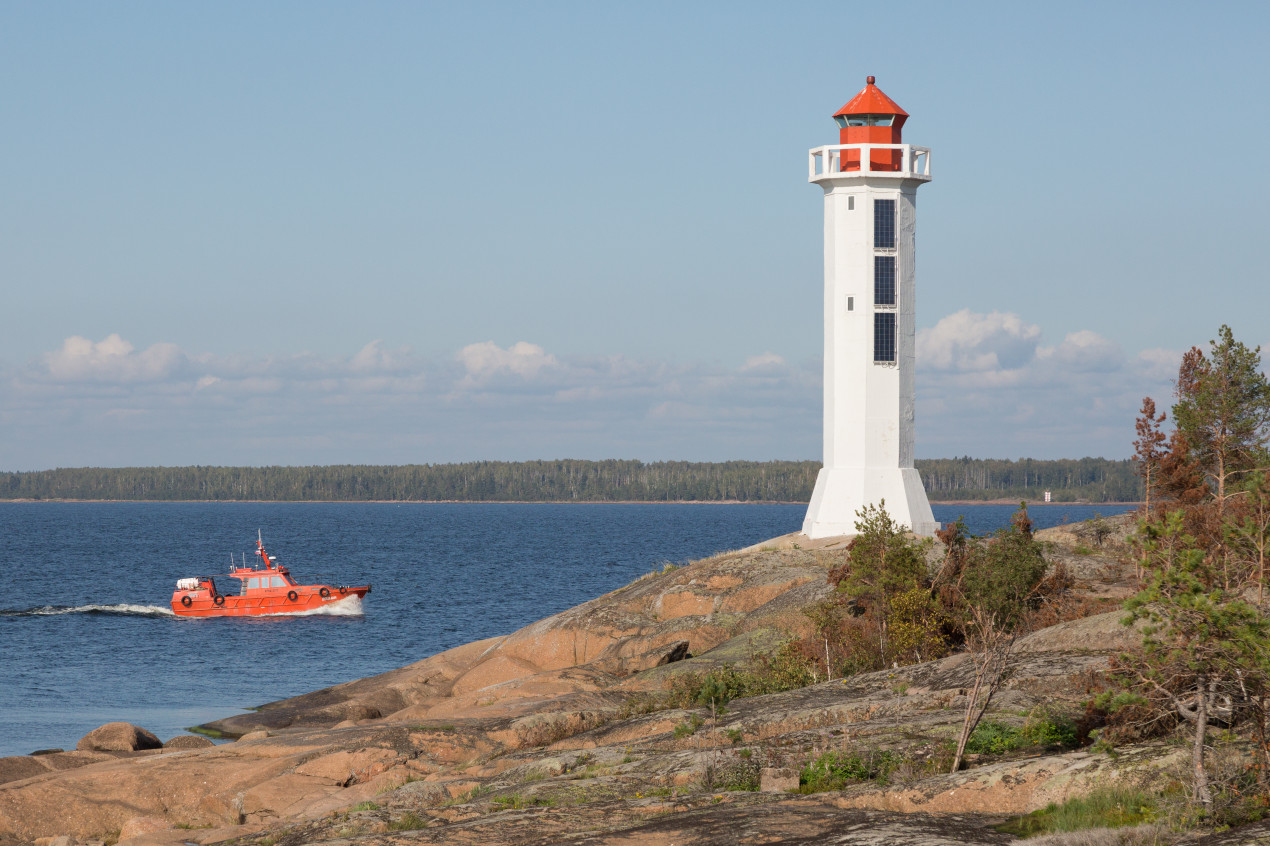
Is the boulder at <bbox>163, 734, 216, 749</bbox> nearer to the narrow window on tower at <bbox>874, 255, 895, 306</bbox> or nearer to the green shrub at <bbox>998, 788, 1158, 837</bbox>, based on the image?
the green shrub at <bbox>998, 788, 1158, 837</bbox>

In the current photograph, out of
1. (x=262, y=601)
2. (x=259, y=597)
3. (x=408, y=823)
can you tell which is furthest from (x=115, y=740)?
A: (x=259, y=597)

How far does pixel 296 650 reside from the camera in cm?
4888

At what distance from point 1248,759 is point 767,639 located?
587 inches

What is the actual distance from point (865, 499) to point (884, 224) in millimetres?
8532

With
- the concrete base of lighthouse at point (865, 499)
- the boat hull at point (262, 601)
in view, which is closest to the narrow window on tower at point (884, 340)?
the concrete base of lighthouse at point (865, 499)

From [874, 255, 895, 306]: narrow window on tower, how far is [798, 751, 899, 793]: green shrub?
25.0 m

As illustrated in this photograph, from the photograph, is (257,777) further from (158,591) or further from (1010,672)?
(158,591)

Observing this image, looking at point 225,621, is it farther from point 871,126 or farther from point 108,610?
point 871,126

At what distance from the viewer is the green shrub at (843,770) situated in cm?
1305

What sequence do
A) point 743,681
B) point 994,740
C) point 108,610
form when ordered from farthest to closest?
point 108,610
point 743,681
point 994,740

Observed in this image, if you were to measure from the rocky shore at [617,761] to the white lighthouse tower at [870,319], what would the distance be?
21.1ft

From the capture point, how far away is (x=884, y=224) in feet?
120

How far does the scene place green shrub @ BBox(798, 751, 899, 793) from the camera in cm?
1305

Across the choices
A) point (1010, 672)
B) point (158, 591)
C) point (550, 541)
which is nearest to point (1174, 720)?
point (1010, 672)
